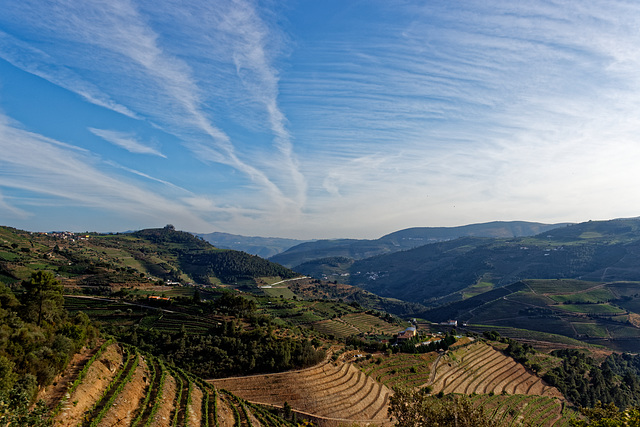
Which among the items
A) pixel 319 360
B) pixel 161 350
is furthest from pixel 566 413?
pixel 161 350

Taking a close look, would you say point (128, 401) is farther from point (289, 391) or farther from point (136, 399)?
point (289, 391)

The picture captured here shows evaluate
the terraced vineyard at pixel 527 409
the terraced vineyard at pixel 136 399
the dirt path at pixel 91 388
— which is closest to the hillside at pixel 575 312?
the terraced vineyard at pixel 527 409

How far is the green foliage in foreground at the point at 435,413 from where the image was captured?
21.4m

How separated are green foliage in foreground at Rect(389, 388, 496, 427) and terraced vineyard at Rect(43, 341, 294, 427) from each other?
53.8ft

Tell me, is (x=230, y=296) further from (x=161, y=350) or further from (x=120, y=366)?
(x=120, y=366)

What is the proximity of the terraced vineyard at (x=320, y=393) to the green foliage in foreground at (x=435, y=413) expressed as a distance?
22.0 metres

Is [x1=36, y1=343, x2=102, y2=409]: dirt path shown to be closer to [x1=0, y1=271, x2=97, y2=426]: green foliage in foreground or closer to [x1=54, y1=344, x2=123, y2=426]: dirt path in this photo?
[x1=0, y1=271, x2=97, y2=426]: green foliage in foreground

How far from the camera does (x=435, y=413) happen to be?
73.4ft

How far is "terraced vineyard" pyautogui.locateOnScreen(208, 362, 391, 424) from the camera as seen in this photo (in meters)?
45.4

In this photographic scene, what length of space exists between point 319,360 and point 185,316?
28626mm

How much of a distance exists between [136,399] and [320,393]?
2704cm

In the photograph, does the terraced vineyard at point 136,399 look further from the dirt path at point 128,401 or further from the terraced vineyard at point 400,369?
the terraced vineyard at point 400,369

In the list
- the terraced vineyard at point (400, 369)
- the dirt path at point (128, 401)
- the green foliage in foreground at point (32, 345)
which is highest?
the green foliage in foreground at point (32, 345)

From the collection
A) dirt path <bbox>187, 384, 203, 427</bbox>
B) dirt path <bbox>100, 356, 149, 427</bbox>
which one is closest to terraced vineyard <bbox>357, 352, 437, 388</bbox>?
dirt path <bbox>187, 384, 203, 427</bbox>
